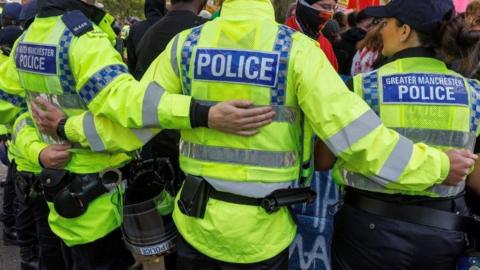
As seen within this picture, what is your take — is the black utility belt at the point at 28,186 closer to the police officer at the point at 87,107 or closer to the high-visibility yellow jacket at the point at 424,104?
the police officer at the point at 87,107

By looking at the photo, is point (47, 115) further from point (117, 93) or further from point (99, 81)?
point (117, 93)

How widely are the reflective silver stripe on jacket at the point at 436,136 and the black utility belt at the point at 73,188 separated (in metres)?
1.45

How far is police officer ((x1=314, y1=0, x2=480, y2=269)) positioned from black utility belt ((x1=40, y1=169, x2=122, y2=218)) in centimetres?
123

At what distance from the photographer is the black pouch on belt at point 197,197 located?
73.8 inches

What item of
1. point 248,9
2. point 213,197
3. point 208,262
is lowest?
point 208,262

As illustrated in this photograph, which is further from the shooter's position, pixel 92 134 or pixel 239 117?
pixel 92 134

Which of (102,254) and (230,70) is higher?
(230,70)

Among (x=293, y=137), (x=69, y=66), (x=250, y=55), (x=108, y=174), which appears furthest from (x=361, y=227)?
(x=69, y=66)

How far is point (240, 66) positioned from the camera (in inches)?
68.6

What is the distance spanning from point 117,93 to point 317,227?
1381 millimetres

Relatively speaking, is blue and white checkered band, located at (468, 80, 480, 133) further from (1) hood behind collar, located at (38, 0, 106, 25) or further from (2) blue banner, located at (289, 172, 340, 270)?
(1) hood behind collar, located at (38, 0, 106, 25)

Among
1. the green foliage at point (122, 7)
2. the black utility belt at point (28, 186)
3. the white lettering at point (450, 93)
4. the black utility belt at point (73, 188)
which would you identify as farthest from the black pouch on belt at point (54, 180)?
the green foliage at point (122, 7)

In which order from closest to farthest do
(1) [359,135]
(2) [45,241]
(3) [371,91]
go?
1. (1) [359,135]
2. (3) [371,91]
3. (2) [45,241]

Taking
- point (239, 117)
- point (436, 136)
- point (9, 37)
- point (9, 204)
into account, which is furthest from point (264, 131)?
point (9, 204)
